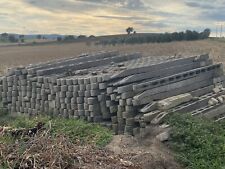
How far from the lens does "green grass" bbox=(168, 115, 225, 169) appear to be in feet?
25.4

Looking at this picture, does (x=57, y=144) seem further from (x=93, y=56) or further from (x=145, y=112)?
(x=93, y=56)

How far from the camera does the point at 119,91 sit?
9.48 m

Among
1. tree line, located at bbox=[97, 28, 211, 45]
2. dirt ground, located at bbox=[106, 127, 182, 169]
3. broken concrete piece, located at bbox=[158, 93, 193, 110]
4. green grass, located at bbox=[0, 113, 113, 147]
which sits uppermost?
tree line, located at bbox=[97, 28, 211, 45]

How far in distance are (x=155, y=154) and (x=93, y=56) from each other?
243 inches

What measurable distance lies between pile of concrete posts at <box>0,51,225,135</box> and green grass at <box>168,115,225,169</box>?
54 centimetres

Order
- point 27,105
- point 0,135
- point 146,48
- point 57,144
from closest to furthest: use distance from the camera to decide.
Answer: point 57,144 → point 0,135 → point 27,105 → point 146,48

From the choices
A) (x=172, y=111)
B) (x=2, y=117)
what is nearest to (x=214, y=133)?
(x=172, y=111)

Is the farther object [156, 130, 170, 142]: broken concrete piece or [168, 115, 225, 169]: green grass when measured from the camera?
[156, 130, 170, 142]: broken concrete piece

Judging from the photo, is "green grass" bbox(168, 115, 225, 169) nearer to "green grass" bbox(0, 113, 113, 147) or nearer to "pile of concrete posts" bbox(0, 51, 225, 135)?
"pile of concrete posts" bbox(0, 51, 225, 135)

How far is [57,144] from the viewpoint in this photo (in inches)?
252

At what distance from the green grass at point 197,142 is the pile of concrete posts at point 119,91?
541 mm

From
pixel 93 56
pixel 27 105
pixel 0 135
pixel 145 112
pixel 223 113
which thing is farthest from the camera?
pixel 93 56

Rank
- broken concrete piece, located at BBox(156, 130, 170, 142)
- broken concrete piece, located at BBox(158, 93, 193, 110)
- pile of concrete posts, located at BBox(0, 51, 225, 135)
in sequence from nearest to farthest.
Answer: broken concrete piece, located at BBox(156, 130, 170, 142) < broken concrete piece, located at BBox(158, 93, 193, 110) < pile of concrete posts, located at BBox(0, 51, 225, 135)

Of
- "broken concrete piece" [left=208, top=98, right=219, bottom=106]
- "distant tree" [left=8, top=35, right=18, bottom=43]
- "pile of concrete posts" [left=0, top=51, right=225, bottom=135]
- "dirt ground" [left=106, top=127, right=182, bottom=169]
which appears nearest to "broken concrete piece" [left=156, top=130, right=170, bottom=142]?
"dirt ground" [left=106, top=127, right=182, bottom=169]
